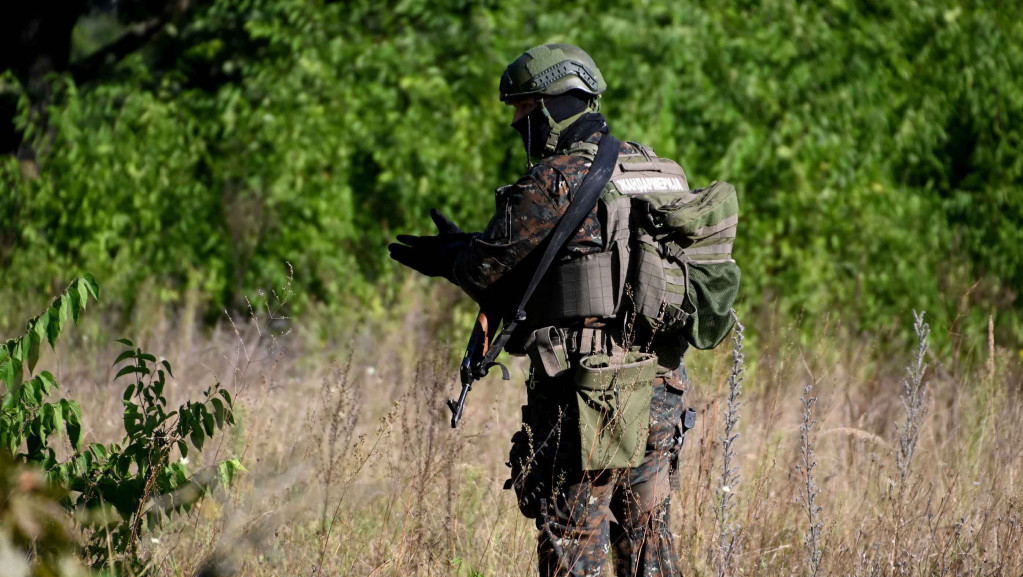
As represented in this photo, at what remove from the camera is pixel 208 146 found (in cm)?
745

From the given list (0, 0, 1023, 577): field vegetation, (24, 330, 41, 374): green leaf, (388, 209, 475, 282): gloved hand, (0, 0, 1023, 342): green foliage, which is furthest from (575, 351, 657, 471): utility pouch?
(0, 0, 1023, 342): green foliage

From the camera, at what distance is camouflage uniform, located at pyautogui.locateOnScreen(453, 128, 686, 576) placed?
262 centimetres

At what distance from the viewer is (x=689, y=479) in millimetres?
3605

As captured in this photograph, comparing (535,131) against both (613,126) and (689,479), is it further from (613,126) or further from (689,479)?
(613,126)

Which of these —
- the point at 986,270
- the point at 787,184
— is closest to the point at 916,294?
the point at 986,270

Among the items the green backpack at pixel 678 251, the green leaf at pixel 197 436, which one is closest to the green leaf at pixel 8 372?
the green leaf at pixel 197 436

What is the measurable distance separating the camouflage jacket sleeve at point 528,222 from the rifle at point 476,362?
8.0 inches

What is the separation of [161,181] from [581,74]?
200 inches

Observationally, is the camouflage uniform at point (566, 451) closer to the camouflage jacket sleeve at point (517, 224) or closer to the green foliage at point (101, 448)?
the camouflage jacket sleeve at point (517, 224)

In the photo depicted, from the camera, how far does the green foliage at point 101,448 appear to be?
2.47m

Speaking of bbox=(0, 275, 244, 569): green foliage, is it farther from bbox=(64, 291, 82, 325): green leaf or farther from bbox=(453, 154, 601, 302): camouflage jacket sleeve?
bbox=(453, 154, 601, 302): camouflage jacket sleeve

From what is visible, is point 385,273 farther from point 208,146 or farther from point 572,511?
point 572,511

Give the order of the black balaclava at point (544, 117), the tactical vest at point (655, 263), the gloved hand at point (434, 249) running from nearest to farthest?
the tactical vest at point (655, 263) → the black balaclava at point (544, 117) → the gloved hand at point (434, 249)

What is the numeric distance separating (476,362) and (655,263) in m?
0.58
